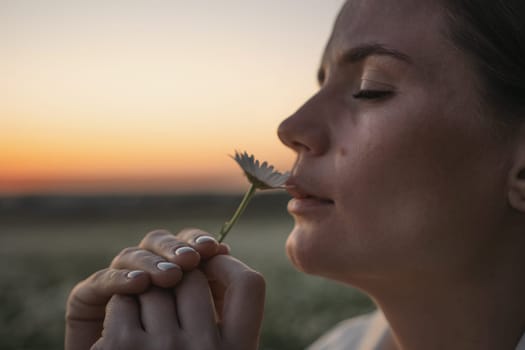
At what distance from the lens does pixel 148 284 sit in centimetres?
136

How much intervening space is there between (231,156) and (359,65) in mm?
473

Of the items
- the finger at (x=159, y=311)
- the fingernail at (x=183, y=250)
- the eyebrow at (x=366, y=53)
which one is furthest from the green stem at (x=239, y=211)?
the eyebrow at (x=366, y=53)

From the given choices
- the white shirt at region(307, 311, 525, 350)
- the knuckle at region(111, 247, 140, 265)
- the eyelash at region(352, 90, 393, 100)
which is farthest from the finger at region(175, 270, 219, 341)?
the white shirt at region(307, 311, 525, 350)

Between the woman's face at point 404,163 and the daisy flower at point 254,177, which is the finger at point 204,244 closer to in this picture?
the daisy flower at point 254,177

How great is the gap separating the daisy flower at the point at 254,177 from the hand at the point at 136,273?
97 millimetres

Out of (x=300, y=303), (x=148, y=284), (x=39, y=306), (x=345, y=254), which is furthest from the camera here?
(x=300, y=303)

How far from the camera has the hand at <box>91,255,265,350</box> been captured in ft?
4.05

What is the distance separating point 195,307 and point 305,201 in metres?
0.46

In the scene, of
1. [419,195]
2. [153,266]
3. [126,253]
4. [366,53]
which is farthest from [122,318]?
[366,53]

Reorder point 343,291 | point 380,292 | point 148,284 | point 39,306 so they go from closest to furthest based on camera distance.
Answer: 1. point 148,284
2. point 380,292
3. point 39,306
4. point 343,291

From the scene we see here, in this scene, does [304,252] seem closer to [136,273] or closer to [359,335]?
[136,273]

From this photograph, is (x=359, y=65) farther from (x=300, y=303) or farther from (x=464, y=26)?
(x=300, y=303)

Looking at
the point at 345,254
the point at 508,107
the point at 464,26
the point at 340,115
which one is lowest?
the point at 345,254

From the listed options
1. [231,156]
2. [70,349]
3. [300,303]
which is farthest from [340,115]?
[300,303]
